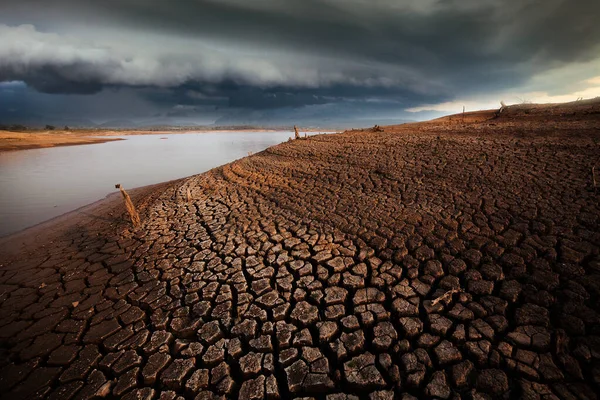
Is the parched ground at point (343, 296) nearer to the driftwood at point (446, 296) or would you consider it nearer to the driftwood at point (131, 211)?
the driftwood at point (446, 296)

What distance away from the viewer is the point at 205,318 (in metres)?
3.29

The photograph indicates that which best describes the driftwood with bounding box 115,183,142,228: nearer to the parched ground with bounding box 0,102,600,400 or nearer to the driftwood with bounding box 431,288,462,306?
the parched ground with bounding box 0,102,600,400

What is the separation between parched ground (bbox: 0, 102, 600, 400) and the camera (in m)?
2.45

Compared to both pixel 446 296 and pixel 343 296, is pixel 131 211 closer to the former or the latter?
pixel 343 296

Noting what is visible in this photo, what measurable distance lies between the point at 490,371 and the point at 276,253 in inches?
121

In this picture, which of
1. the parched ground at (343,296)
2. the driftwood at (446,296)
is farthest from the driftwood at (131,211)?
the driftwood at (446,296)

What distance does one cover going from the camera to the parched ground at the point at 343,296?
2.45 m

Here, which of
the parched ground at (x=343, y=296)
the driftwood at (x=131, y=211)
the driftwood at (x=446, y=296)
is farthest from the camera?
the driftwood at (x=131, y=211)

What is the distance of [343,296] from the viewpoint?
3.34 meters

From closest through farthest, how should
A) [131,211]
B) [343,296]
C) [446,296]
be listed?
1. [446,296]
2. [343,296]
3. [131,211]

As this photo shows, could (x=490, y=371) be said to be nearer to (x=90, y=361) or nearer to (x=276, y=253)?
(x=276, y=253)

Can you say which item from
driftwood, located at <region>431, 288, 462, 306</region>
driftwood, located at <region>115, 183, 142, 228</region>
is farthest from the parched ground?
driftwood, located at <region>115, 183, 142, 228</region>

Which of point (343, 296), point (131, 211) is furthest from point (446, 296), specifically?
point (131, 211)

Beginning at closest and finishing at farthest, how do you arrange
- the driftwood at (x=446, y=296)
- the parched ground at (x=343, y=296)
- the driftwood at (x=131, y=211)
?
the parched ground at (x=343, y=296) → the driftwood at (x=446, y=296) → the driftwood at (x=131, y=211)
